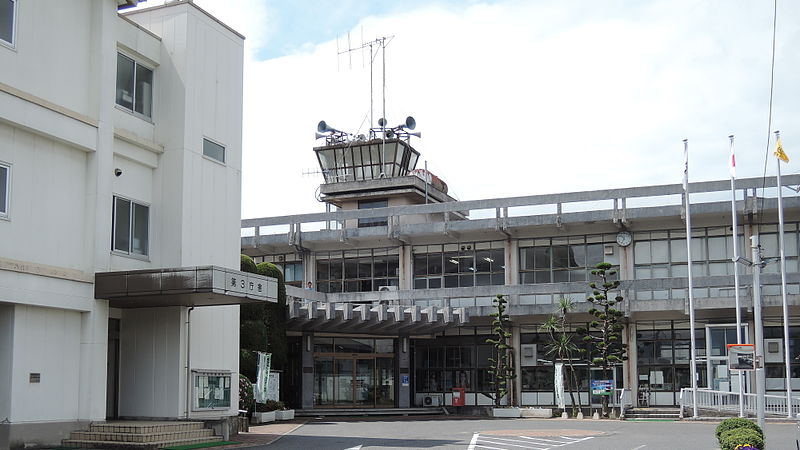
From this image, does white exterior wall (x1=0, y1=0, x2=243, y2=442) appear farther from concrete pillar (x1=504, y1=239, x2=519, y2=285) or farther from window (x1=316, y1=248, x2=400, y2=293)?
window (x1=316, y1=248, x2=400, y2=293)

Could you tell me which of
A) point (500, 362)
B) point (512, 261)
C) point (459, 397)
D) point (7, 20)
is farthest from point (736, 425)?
point (512, 261)

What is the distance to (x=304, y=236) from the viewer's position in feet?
154

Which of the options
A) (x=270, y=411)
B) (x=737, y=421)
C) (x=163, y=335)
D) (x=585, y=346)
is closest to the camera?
(x=737, y=421)

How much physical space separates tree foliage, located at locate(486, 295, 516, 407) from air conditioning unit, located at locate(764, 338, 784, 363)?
35.3 feet

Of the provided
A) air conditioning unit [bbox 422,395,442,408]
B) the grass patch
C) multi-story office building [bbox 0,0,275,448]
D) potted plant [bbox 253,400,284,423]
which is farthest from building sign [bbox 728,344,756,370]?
air conditioning unit [bbox 422,395,442,408]

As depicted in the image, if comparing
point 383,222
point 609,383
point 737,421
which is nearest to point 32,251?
point 737,421

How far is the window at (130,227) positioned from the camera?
22500 mm

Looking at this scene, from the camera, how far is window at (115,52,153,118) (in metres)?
23.0

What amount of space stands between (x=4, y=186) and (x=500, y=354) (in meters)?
26.6

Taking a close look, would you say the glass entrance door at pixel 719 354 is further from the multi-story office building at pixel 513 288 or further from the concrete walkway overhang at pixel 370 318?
the concrete walkway overhang at pixel 370 318

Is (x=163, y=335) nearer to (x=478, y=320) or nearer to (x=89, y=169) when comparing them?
(x=89, y=169)

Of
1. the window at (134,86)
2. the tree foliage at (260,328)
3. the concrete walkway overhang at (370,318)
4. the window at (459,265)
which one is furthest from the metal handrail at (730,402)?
the window at (134,86)

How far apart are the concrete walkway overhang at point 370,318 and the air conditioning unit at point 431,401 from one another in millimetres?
4047

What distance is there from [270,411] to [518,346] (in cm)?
1472
